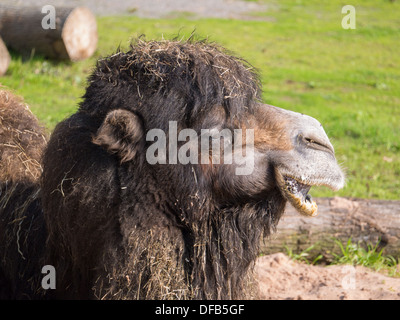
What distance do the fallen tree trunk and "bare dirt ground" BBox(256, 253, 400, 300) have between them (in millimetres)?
186

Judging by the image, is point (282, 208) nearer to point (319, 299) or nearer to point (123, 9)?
point (319, 299)

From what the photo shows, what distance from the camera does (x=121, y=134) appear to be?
319 cm

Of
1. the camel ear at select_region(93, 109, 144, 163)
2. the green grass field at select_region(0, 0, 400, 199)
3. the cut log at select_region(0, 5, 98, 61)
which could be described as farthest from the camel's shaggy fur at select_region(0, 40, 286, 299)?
the cut log at select_region(0, 5, 98, 61)

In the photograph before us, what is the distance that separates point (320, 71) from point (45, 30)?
5.98m

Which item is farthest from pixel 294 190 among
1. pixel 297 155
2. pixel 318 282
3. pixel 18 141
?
pixel 18 141

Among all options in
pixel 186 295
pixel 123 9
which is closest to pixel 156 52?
pixel 186 295

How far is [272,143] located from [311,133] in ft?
0.73

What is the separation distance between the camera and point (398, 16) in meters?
17.3

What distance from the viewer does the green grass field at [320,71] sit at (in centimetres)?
862

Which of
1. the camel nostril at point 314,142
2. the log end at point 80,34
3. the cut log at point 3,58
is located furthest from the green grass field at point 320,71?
the camel nostril at point 314,142

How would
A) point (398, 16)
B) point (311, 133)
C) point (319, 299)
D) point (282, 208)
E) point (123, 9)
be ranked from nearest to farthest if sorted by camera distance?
point (311, 133) < point (282, 208) < point (319, 299) < point (123, 9) < point (398, 16)

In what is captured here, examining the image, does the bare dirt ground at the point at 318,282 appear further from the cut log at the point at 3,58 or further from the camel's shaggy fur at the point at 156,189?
the cut log at the point at 3,58

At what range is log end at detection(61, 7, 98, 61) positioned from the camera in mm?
10688

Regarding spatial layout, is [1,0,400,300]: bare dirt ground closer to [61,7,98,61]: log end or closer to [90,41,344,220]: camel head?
[90,41,344,220]: camel head
